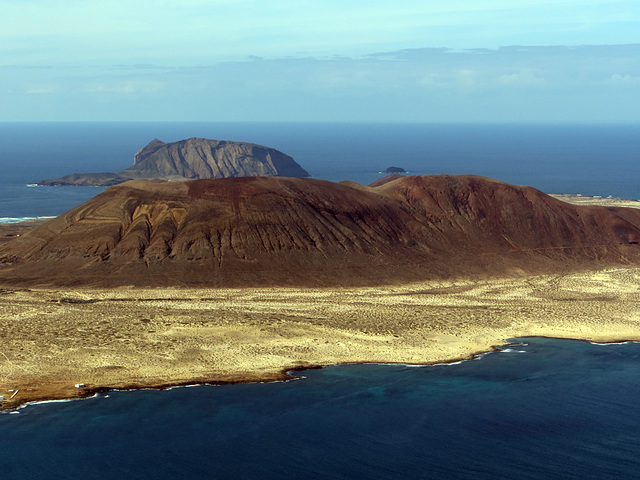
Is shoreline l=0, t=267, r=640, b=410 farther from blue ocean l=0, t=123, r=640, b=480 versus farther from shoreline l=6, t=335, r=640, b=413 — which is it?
blue ocean l=0, t=123, r=640, b=480

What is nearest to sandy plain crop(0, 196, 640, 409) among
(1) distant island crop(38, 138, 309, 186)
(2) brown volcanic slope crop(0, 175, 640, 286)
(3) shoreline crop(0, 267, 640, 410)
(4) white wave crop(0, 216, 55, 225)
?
(3) shoreline crop(0, 267, 640, 410)

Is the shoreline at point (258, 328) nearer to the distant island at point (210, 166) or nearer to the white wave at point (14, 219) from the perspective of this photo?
the white wave at point (14, 219)

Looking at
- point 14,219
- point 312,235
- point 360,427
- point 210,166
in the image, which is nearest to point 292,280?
point 312,235

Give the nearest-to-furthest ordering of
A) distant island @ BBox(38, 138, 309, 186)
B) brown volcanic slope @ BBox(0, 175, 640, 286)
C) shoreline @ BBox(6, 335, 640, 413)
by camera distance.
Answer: shoreline @ BBox(6, 335, 640, 413) → brown volcanic slope @ BBox(0, 175, 640, 286) → distant island @ BBox(38, 138, 309, 186)

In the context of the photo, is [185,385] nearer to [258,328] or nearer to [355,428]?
[258,328]

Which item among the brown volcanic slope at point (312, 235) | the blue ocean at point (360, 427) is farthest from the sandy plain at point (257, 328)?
the brown volcanic slope at point (312, 235)

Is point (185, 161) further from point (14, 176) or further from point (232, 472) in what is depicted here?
point (232, 472)
